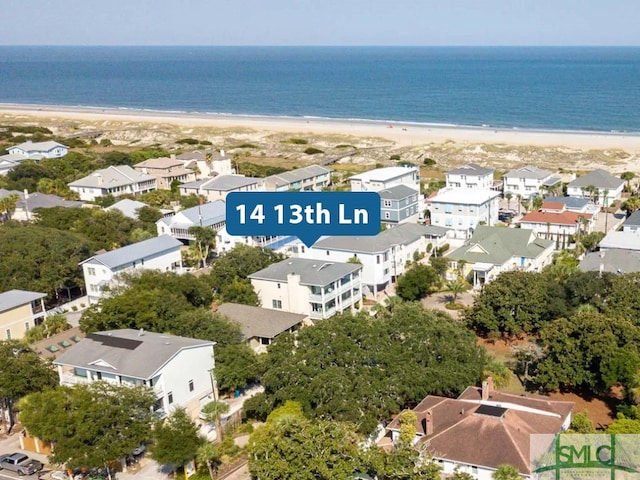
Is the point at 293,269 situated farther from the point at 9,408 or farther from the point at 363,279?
the point at 9,408

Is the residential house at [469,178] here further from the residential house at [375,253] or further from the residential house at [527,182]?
the residential house at [375,253]

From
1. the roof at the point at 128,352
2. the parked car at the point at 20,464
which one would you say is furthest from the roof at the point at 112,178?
the parked car at the point at 20,464

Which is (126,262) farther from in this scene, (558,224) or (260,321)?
(558,224)

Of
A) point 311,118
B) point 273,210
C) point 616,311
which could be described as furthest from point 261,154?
point 273,210

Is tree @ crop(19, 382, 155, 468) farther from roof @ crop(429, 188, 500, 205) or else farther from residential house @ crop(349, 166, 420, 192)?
residential house @ crop(349, 166, 420, 192)

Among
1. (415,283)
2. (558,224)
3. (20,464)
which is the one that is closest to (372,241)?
(415,283)

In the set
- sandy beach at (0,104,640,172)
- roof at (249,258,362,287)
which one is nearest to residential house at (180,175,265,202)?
roof at (249,258,362,287)
